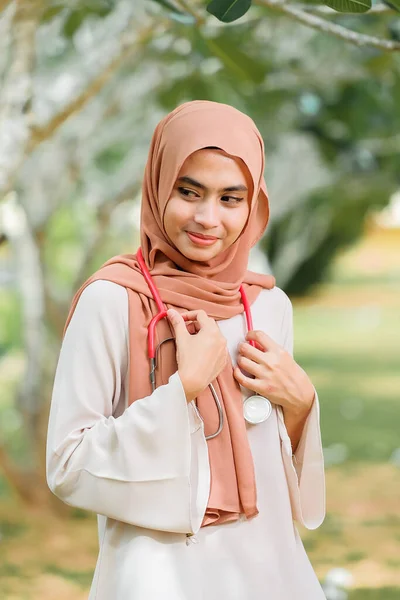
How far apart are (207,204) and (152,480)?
0.54 metres

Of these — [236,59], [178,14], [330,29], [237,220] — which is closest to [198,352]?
[237,220]

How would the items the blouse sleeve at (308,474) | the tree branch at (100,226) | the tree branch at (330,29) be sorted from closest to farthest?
the blouse sleeve at (308,474) → the tree branch at (330,29) → the tree branch at (100,226)

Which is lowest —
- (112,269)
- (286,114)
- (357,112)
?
(286,114)

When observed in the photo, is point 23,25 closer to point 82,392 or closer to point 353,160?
point 82,392

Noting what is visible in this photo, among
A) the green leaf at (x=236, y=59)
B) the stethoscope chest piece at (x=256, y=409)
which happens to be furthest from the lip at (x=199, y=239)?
the green leaf at (x=236, y=59)

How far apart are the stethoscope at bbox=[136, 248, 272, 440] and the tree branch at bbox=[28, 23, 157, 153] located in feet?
5.84

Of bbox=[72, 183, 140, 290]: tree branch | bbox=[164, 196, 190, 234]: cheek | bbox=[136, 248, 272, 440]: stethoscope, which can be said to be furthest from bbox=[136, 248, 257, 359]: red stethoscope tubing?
bbox=[72, 183, 140, 290]: tree branch

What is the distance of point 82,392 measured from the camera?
1.87m

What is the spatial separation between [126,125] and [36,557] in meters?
3.21

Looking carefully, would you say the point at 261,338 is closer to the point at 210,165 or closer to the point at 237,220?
the point at 237,220

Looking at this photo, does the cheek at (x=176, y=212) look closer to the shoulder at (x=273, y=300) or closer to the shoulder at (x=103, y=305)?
the shoulder at (x=103, y=305)

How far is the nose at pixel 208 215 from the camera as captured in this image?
1.92 metres

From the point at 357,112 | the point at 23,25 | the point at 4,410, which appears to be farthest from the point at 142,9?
the point at 4,410

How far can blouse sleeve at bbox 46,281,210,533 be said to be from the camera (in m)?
1.82
